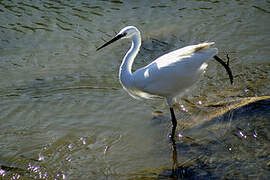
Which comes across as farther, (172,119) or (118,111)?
(118,111)

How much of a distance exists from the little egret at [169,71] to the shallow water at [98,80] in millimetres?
519

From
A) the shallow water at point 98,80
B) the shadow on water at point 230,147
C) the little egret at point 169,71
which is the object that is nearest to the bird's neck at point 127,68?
the little egret at point 169,71

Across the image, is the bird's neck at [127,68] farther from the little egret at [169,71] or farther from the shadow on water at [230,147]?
the shadow on water at [230,147]

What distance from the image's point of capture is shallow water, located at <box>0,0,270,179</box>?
15.2 ft

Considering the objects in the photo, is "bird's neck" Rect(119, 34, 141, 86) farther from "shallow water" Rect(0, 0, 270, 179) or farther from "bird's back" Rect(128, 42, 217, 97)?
"shallow water" Rect(0, 0, 270, 179)

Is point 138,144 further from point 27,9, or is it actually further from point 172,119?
point 27,9

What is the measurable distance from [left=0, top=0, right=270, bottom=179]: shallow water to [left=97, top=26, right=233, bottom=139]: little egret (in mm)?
519

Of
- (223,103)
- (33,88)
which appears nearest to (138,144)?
(223,103)

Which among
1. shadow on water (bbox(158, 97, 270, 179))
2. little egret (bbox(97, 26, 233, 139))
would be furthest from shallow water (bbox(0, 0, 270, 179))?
little egret (bbox(97, 26, 233, 139))

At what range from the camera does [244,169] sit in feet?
13.1

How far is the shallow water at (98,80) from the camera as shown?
462 centimetres

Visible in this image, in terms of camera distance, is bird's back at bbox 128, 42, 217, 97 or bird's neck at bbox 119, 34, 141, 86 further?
bird's neck at bbox 119, 34, 141, 86

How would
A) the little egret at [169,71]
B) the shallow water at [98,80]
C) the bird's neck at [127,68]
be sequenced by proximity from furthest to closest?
the bird's neck at [127,68] → the little egret at [169,71] → the shallow water at [98,80]

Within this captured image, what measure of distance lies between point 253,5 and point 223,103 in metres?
4.28
